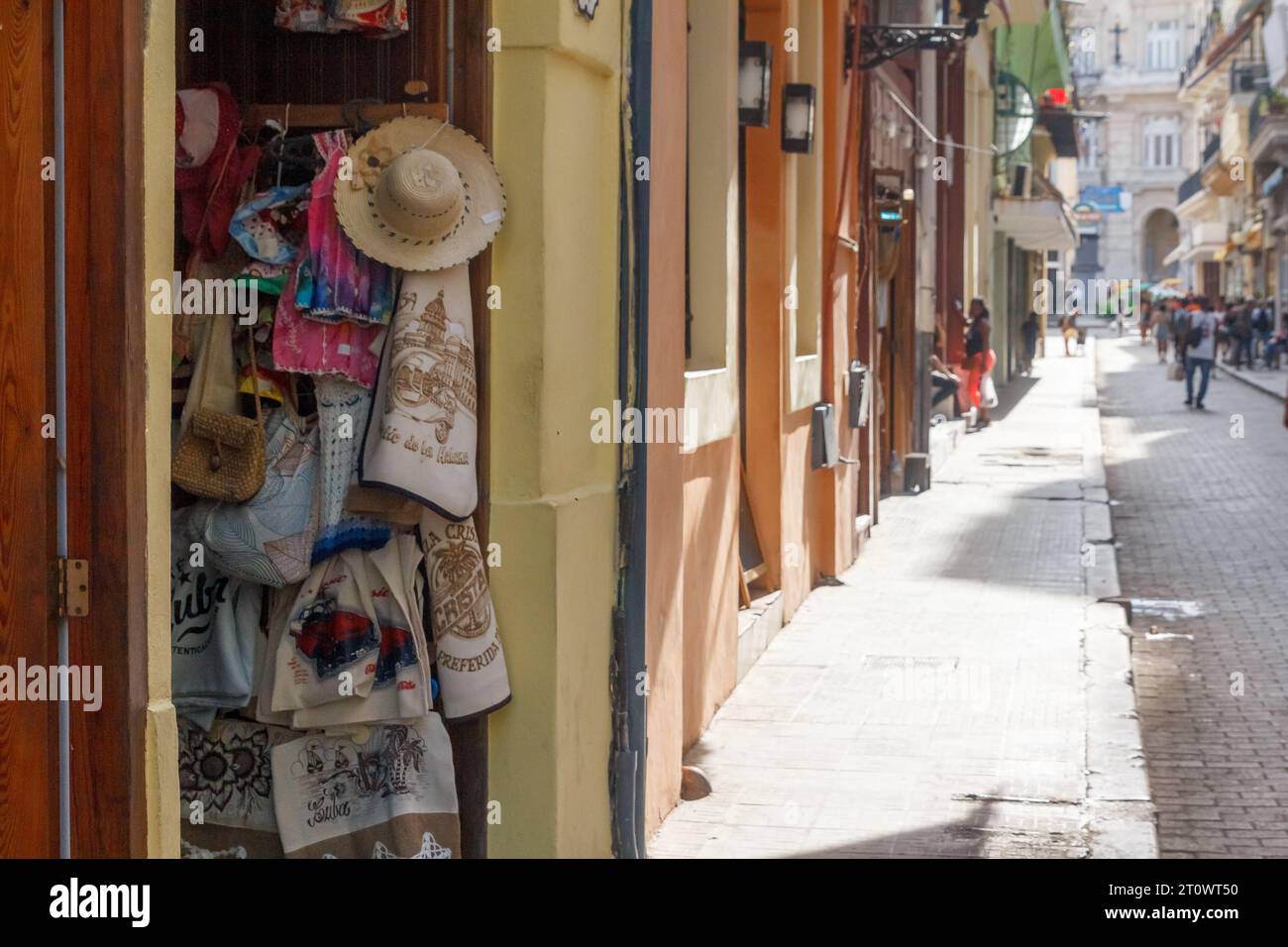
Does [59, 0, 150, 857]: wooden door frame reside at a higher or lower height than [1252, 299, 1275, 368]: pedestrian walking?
lower

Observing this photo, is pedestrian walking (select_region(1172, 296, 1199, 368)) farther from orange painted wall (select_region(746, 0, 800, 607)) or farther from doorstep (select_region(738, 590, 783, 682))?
doorstep (select_region(738, 590, 783, 682))

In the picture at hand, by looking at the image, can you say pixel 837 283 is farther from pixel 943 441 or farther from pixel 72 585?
pixel 943 441

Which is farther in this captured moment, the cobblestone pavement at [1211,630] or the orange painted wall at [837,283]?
the orange painted wall at [837,283]

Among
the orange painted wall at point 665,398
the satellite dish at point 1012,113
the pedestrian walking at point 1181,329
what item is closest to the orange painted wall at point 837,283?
the orange painted wall at point 665,398

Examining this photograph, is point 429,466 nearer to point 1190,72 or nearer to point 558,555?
point 558,555

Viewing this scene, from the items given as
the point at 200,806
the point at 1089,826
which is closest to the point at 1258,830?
the point at 1089,826

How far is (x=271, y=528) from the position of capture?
15.9 ft

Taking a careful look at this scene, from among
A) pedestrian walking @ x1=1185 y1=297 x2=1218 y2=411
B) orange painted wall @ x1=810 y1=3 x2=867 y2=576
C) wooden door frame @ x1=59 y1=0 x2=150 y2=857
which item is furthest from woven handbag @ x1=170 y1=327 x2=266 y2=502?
pedestrian walking @ x1=1185 y1=297 x2=1218 y2=411

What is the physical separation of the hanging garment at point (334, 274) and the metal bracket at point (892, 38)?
7.73 metres

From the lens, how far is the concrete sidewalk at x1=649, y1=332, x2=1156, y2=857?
20.6ft

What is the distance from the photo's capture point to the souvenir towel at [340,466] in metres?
4.92

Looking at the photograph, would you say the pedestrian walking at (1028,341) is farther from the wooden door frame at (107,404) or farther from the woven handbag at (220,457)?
the wooden door frame at (107,404)

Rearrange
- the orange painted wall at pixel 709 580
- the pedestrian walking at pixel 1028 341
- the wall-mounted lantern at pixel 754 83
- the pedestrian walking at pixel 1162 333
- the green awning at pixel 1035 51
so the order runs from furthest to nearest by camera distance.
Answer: the pedestrian walking at pixel 1162 333 < the pedestrian walking at pixel 1028 341 < the green awning at pixel 1035 51 < the wall-mounted lantern at pixel 754 83 < the orange painted wall at pixel 709 580

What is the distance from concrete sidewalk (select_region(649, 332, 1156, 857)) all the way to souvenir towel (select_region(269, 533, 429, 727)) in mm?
1528
